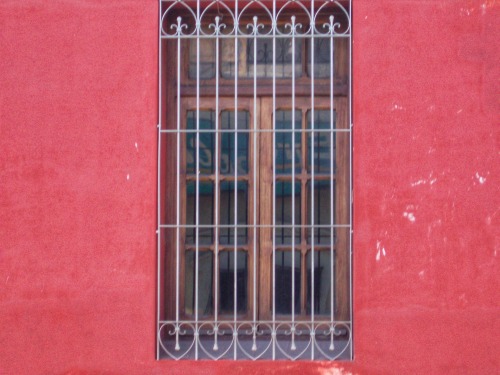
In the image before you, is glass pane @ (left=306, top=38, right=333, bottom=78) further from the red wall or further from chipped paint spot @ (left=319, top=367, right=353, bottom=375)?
chipped paint spot @ (left=319, top=367, right=353, bottom=375)

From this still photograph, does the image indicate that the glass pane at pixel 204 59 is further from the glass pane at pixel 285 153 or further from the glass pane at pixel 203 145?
the glass pane at pixel 285 153

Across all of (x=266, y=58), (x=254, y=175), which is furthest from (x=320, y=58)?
(x=254, y=175)

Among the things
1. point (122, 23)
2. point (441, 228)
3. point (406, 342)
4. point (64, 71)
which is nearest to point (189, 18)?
point (122, 23)

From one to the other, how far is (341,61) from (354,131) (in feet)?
1.62

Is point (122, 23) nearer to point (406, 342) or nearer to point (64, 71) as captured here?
point (64, 71)

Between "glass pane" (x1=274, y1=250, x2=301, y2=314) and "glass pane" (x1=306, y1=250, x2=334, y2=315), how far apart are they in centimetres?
6

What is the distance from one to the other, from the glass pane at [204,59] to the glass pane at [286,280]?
1120mm

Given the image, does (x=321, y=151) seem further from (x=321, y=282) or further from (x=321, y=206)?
(x=321, y=282)

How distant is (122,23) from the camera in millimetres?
3965

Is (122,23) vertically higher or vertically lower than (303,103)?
higher

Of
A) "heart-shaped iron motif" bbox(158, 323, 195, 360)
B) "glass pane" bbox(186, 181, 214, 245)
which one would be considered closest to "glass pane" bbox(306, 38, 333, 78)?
"glass pane" bbox(186, 181, 214, 245)

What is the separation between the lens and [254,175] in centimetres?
411

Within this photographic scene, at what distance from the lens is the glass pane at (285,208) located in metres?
4.12

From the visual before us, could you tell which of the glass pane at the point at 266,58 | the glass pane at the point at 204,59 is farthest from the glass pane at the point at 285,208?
the glass pane at the point at 204,59
